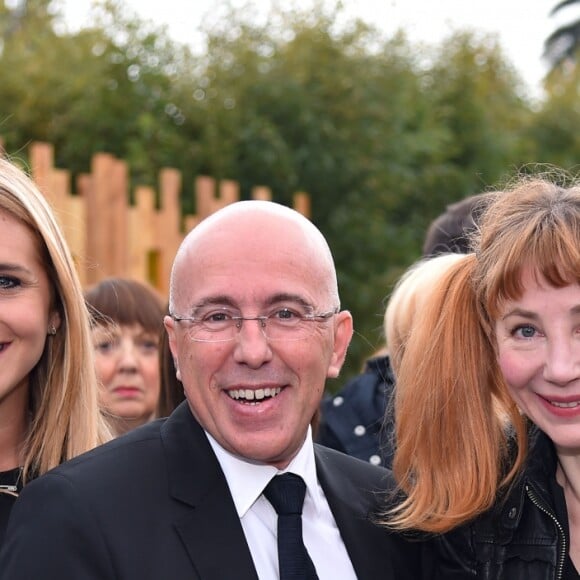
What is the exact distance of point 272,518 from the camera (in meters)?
3.03

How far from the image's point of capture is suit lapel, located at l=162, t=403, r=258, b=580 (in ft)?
9.29

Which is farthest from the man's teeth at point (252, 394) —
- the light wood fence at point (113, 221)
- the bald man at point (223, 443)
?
the light wood fence at point (113, 221)

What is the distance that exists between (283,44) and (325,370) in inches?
431

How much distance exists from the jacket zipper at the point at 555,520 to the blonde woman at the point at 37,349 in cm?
133

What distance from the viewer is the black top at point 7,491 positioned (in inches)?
130

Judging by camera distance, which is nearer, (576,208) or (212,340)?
(212,340)

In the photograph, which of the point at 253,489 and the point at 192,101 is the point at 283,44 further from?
the point at 253,489

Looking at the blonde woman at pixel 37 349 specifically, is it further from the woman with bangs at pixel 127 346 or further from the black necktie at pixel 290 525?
the woman with bangs at pixel 127 346

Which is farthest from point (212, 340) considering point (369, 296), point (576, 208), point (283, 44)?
point (283, 44)

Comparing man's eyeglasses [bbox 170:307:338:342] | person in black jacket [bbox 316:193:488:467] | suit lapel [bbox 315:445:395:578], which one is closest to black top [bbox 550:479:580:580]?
suit lapel [bbox 315:445:395:578]

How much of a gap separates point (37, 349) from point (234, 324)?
754 millimetres

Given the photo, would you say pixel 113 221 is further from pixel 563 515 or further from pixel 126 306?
pixel 563 515

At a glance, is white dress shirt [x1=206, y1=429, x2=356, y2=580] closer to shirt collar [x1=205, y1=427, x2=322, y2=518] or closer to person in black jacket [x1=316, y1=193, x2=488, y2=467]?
shirt collar [x1=205, y1=427, x2=322, y2=518]

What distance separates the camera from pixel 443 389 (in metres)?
3.62
